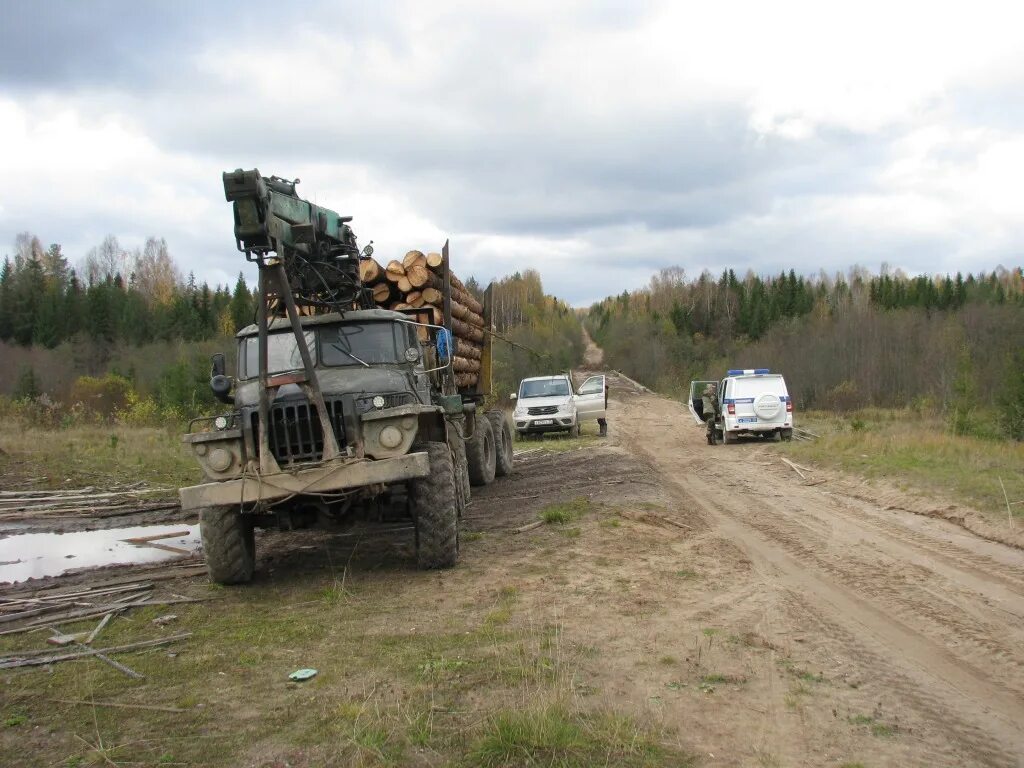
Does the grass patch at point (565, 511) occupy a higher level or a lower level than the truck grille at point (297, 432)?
lower

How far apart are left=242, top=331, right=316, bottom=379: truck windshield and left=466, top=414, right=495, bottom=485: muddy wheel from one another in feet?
16.3

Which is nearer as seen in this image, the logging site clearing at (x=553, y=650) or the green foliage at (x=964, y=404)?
the logging site clearing at (x=553, y=650)

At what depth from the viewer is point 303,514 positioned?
7574 mm

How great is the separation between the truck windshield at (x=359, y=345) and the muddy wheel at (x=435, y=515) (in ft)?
4.88

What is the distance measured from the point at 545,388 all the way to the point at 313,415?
16.9 metres

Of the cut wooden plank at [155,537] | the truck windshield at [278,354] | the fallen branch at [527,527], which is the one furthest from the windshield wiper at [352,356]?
the cut wooden plank at [155,537]

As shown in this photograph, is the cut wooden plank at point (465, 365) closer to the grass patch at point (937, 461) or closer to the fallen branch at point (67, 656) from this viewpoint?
the fallen branch at point (67, 656)

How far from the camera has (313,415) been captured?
728 cm

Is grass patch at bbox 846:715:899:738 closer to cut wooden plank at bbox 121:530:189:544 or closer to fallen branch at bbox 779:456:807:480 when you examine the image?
cut wooden plank at bbox 121:530:189:544

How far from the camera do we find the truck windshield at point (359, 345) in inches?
331

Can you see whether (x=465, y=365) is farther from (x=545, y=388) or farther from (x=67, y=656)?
(x=545, y=388)

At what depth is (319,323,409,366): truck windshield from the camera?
8.41 meters

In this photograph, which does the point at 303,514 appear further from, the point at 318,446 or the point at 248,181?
the point at 248,181

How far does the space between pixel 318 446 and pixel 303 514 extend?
0.76 meters
